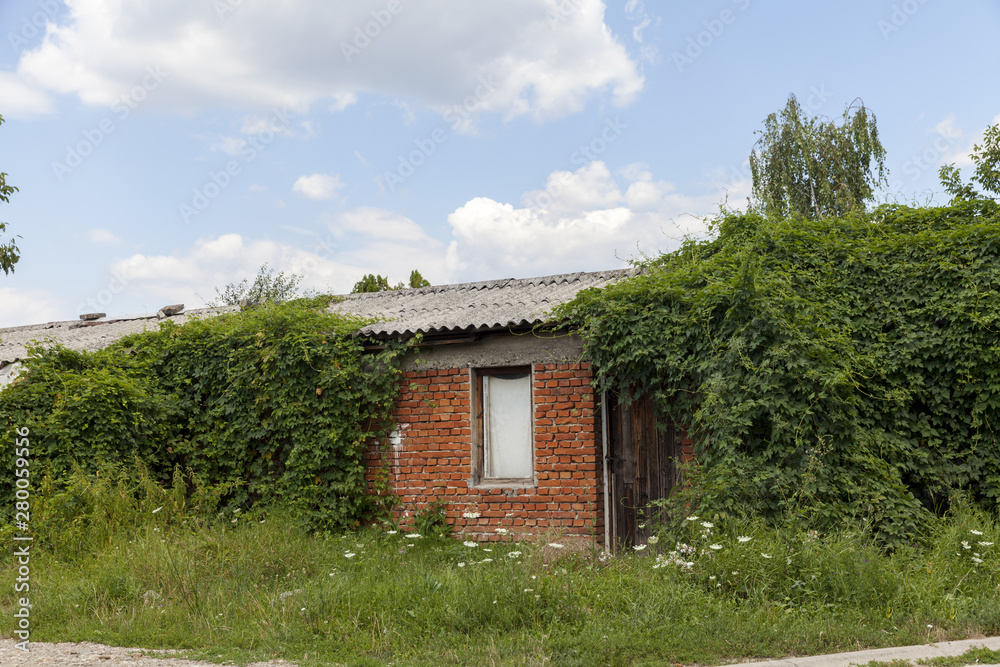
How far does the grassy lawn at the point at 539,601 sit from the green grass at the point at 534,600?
14 mm

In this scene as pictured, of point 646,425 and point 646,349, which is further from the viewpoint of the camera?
point 646,425

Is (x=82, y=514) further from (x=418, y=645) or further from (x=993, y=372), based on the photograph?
(x=993, y=372)

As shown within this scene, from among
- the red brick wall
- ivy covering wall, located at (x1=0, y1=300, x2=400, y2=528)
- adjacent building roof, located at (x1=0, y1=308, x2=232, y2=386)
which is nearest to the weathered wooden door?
the red brick wall

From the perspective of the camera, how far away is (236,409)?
9.80 meters

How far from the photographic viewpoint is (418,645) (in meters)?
Result: 5.15

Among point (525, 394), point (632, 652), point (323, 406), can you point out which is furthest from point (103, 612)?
point (525, 394)

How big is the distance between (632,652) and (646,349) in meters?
3.68

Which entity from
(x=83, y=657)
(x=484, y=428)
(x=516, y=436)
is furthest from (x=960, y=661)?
(x=83, y=657)

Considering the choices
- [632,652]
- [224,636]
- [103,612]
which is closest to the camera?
[632,652]

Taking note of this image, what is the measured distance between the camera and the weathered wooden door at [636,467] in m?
8.45

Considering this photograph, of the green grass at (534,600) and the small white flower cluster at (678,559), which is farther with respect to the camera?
the small white flower cluster at (678,559)

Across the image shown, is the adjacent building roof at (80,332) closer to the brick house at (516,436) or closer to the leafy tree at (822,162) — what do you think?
the brick house at (516,436)

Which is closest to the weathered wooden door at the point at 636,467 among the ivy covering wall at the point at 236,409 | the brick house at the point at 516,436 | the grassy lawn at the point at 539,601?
the brick house at the point at 516,436

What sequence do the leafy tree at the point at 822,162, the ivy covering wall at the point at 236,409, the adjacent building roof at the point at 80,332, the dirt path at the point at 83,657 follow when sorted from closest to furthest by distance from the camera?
the dirt path at the point at 83,657, the ivy covering wall at the point at 236,409, the adjacent building roof at the point at 80,332, the leafy tree at the point at 822,162
